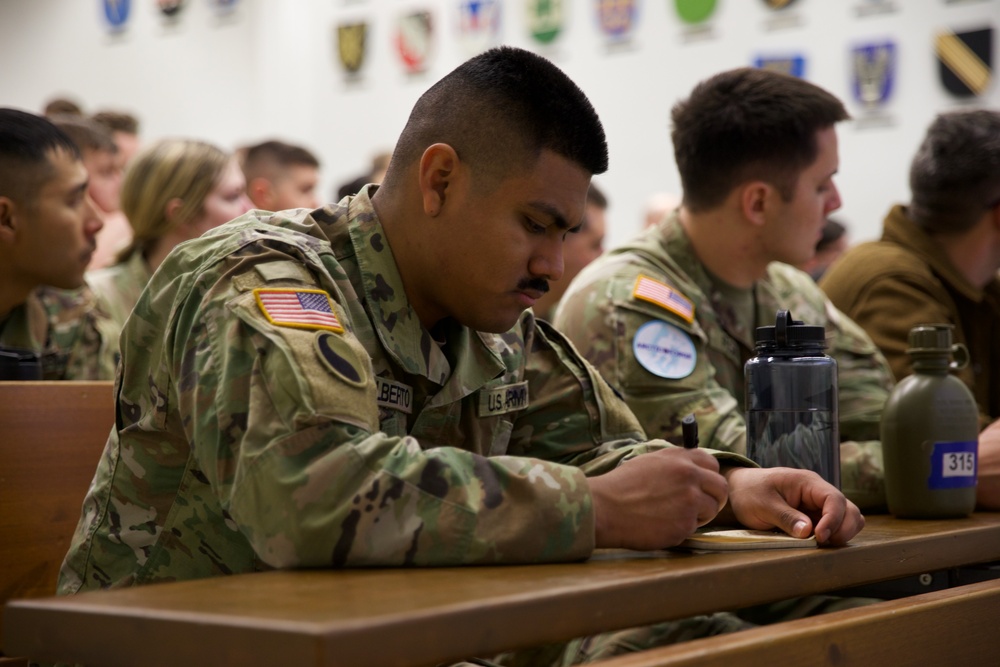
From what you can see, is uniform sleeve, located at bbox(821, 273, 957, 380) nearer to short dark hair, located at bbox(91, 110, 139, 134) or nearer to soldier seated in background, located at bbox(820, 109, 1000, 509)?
soldier seated in background, located at bbox(820, 109, 1000, 509)

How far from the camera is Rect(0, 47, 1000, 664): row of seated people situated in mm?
1134

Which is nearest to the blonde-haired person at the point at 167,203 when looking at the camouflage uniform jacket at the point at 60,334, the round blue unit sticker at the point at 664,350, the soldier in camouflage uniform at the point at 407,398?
→ the camouflage uniform jacket at the point at 60,334

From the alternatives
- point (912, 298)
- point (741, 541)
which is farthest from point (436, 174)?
point (912, 298)

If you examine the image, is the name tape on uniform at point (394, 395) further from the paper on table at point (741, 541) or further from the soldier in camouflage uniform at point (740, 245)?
the soldier in camouflage uniform at point (740, 245)

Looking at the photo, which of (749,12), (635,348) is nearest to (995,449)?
(635,348)

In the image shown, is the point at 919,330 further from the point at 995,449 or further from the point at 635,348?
the point at 635,348

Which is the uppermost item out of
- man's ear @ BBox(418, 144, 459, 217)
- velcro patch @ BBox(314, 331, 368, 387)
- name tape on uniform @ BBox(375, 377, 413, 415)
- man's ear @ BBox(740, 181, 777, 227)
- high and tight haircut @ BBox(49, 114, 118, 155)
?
high and tight haircut @ BBox(49, 114, 118, 155)

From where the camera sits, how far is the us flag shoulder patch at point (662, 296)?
216 cm

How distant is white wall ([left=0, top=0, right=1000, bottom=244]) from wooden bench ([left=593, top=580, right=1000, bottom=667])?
12.0 ft

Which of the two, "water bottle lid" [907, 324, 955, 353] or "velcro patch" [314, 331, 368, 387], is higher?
"velcro patch" [314, 331, 368, 387]

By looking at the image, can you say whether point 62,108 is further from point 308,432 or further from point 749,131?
point 308,432

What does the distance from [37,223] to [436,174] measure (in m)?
1.57

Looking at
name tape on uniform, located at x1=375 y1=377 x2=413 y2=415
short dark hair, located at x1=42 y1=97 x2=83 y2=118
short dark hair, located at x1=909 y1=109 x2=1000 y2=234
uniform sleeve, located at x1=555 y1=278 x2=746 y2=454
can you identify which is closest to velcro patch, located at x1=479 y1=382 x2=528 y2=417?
name tape on uniform, located at x1=375 y1=377 x2=413 y2=415

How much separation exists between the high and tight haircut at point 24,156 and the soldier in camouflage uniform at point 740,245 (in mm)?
1263
